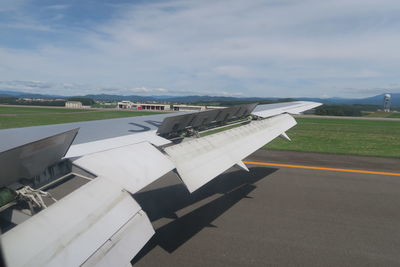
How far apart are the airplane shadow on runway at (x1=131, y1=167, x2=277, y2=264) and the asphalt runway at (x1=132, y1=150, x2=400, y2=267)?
0.07ft

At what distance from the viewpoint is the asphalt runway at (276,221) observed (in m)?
5.21

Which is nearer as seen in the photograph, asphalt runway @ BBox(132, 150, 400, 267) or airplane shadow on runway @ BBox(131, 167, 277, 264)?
asphalt runway @ BBox(132, 150, 400, 267)

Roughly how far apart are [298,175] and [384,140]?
1338cm

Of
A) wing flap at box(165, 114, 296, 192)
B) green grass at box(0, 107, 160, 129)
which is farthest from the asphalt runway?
green grass at box(0, 107, 160, 129)

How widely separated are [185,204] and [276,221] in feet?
8.32

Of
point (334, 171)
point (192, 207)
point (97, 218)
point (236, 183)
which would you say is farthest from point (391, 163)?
point (97, 218)

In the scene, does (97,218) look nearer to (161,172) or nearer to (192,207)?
(161,172)

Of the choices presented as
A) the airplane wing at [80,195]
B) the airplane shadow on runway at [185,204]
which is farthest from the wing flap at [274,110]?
the airplane wing at [80,195]

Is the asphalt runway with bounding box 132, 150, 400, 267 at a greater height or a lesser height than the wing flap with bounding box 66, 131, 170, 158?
lesser

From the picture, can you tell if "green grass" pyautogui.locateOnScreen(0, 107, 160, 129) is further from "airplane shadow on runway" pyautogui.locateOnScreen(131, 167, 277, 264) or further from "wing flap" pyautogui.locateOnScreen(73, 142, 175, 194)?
"wing flap" pyautogui.locateOnScreen(73, 142, 175, 194)

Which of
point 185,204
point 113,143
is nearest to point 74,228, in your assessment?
point 113,143

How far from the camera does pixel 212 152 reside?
16.3 ft

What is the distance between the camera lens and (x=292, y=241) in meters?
5.75

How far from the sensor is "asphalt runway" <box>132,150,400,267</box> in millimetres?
5215
